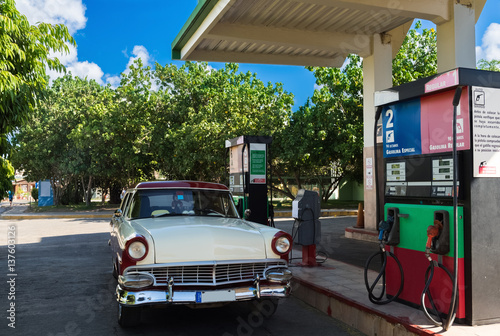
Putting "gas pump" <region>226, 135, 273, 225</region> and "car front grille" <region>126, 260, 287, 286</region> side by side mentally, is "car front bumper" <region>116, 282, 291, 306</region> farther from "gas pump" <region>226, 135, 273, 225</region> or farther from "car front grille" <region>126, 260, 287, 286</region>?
"gas pump" <region>226, 135, 273, 225</region>

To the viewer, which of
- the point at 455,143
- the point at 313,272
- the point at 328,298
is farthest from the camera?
the point at 313,272

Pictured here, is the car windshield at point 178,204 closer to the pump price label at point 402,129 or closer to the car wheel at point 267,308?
the car wheel at point 267,308

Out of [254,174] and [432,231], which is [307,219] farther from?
[432,231]

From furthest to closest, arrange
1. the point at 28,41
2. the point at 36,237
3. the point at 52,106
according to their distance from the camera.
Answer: the point at 52,106
the point at 36,237
the point at 28,41

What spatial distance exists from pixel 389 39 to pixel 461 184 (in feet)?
31.1

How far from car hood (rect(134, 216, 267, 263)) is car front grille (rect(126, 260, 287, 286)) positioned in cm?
7

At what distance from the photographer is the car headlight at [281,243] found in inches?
201

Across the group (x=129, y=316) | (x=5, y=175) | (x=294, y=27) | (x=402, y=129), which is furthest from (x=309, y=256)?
(x=294, y=27)

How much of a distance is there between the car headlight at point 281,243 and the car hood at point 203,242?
0.14 m

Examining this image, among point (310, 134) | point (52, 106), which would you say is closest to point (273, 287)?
point (310, 134)

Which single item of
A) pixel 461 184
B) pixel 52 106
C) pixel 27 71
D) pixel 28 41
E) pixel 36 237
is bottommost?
pixel 36 237

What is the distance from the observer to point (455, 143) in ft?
13.8

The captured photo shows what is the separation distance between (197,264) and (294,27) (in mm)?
8905

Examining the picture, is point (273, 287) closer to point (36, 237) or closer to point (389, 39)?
point (389, 39)
